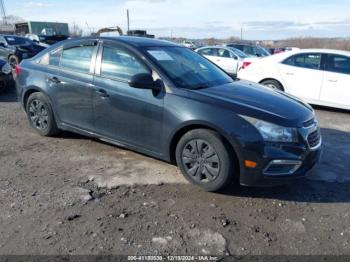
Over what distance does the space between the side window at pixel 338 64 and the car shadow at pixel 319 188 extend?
143 inches

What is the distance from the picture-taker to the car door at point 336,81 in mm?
8195

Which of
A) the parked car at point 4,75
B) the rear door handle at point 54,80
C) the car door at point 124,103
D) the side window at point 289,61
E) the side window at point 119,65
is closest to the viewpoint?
the car door at point 124,103

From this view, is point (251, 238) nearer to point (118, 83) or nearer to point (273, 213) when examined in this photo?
point (273, 213)

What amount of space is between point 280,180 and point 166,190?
4.17 ft

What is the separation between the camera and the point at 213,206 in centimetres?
388

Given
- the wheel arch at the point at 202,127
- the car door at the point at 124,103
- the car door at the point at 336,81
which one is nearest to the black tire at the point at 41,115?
the car door at the point at 124,103

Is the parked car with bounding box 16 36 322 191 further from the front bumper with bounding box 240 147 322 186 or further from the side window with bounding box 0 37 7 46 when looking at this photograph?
the side window with bounding box 0 37 7 46

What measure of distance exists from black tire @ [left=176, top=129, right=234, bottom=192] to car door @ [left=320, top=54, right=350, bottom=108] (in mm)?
5395

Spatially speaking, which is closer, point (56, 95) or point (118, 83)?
point (118, 83)

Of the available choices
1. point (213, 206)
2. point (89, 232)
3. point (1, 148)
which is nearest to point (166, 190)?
point (213, 206)

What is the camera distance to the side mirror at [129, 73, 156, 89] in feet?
14.0

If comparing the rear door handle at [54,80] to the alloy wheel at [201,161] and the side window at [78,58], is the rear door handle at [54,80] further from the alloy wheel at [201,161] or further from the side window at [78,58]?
the alloy wheel at [201,161]

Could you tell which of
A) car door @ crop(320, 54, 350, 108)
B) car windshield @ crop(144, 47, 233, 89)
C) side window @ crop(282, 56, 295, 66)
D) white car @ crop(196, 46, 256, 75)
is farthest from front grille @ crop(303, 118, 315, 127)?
white car @ crop(196, 46, 256, 75)

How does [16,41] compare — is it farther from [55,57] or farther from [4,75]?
[55,57]
